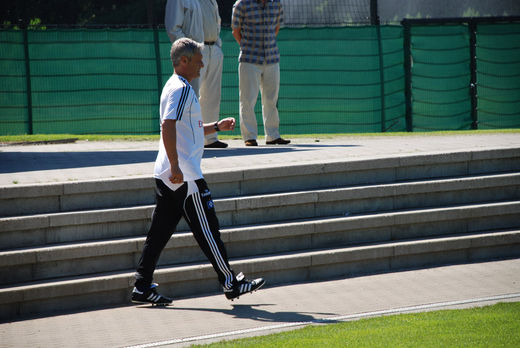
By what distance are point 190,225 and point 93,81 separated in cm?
986

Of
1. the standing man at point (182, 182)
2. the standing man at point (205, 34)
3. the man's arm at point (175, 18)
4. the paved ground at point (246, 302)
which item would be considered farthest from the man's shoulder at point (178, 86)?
the man's arm at point (175, 18)

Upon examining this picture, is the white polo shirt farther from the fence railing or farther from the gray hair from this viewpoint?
the fence railing

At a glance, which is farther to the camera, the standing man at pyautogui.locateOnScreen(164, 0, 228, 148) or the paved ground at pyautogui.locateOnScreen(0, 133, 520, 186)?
the standing man at pyautogui.locateOnScreen(164, 0, 228, 148)

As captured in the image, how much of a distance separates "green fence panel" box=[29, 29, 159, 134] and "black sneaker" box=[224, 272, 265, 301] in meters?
9.27

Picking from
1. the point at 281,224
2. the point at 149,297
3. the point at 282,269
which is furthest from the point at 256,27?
the point at 149,297

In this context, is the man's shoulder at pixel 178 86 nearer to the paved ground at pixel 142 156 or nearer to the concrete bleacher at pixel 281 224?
the concrete bleacher at pixel 281 224

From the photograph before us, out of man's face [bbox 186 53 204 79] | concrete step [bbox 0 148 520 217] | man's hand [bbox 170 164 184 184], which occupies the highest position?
man's face [bbox 186 53 204 79]

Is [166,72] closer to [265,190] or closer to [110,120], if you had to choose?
[110,120]

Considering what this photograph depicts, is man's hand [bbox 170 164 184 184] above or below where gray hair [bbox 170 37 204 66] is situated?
below

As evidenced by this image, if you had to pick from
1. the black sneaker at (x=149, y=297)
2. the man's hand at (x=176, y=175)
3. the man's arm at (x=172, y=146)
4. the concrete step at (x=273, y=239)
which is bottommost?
the black sneaker at (x=149, y=297)

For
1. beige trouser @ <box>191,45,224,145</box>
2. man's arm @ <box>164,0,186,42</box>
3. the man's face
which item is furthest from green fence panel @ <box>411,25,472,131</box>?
the man's face

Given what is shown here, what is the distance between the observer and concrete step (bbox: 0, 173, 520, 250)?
6418 mm

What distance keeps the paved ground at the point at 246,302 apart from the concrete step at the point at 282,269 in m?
0.15

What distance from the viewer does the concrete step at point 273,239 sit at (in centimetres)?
619
